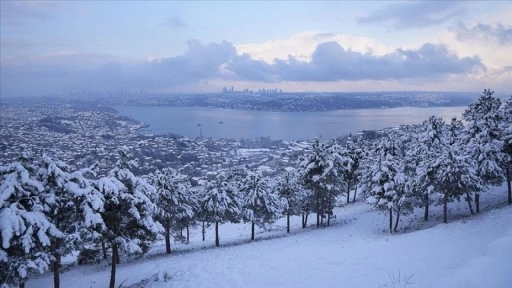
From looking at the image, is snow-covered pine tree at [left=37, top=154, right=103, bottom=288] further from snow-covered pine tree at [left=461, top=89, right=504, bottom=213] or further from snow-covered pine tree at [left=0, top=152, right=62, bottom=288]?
snow-covered pine tree at [left=461, top=89, right=504, bottom=213]

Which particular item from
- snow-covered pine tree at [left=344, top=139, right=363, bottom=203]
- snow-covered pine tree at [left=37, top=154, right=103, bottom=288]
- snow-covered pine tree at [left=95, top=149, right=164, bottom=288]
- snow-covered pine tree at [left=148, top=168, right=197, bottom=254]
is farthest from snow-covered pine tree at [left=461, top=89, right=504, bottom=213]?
snow-covered pine tree at [left=37, top=154, right=103, bottom=288]

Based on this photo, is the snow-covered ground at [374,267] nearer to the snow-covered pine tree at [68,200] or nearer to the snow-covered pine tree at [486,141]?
the snow-covered pine tree at [486,141]

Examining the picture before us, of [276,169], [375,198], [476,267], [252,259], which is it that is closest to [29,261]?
[252,259]

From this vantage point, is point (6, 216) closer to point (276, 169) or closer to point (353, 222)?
point (353, 222)

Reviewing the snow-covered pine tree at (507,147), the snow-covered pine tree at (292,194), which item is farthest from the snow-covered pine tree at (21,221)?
the snow-covered pine tree at (507,147)

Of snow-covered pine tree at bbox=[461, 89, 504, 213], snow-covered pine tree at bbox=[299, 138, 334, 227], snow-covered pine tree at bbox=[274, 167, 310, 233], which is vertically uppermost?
snow-covered pine tree at bbox=[461, 89, 504, 213]

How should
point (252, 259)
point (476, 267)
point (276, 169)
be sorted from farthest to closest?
point (276, 169)
point (252, 259)
point (476, 267)

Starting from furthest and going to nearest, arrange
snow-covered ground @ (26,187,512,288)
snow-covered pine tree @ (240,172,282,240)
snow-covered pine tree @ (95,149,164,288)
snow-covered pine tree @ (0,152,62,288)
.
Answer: snow-covered pine tree @ (240,172,282,240) < snow-covered pine tree @ (95,149,164,288) < snow-covered pine tree @ (0,152,62,288) < snow-covered ground @ (26,187,512,288)
